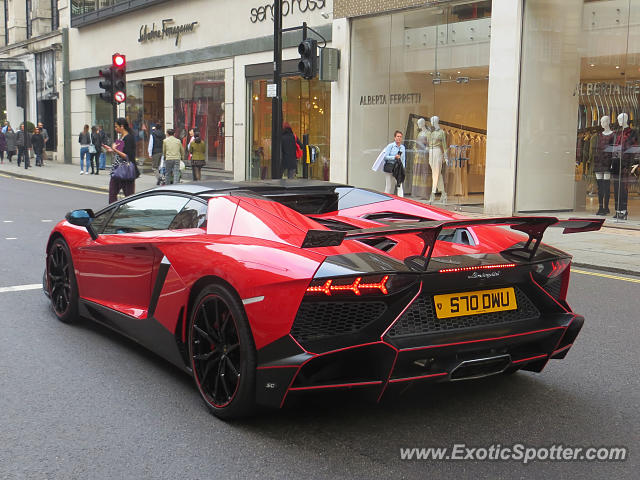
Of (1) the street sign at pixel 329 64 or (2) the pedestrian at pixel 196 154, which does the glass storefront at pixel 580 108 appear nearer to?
(1) the street sign at pixel 329 64

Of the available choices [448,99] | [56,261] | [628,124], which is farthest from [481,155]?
[56,261]

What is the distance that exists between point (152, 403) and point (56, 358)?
3.96 ft

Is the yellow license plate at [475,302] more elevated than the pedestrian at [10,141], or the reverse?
the pedestrian at [10,141]

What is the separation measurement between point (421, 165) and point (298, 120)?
5.04 m

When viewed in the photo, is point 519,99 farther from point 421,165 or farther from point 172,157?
point 172,157

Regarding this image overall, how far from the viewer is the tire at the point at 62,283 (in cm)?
580

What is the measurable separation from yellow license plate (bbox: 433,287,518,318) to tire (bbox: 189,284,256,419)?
942 millimetres

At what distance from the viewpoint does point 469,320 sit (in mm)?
3793

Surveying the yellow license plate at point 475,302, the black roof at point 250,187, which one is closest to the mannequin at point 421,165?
the black roof at point 250,187

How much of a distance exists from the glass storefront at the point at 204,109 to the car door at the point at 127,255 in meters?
19.8

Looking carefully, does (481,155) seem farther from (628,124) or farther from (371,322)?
(371,322)

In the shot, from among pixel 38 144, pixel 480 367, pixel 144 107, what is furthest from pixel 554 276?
pixel 38 144

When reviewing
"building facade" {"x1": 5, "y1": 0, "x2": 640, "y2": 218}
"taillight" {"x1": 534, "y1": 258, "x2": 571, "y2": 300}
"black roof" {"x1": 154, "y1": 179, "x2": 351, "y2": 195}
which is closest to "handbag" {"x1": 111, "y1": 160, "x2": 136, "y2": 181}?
"building facade" {"x1": 5, "y1": 0, "x2": 640, "y2": 218}

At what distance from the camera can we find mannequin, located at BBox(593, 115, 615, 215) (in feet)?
49.0
